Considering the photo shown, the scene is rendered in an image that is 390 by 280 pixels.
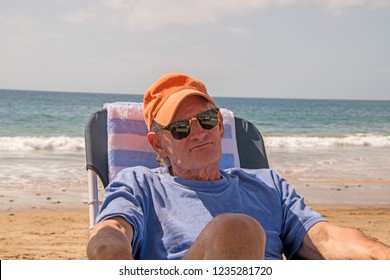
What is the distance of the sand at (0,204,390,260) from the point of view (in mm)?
5523

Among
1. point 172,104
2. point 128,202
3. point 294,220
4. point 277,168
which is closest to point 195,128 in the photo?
point 172,104

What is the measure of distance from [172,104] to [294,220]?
753 mm

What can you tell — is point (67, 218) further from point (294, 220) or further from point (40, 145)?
point (40, 145)

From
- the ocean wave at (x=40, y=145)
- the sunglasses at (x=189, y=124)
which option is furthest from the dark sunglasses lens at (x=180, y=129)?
the ocean wave at (x=40, y=145)

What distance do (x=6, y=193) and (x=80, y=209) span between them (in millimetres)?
1335

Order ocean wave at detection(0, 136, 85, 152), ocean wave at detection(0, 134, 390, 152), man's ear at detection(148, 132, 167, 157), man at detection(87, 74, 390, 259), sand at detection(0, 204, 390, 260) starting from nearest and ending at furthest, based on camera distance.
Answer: man at detection(87, 74, 390, 259), man's ear at detection(148, 132, 167, 157), sand at detection(0, 204, 390, 260), ocean wave at detection(0, 136, 85, 152), ocean wave at detection(0, 134, 390, 152)

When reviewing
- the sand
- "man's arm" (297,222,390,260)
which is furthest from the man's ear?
the sand

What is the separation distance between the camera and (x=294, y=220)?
284 centimetres

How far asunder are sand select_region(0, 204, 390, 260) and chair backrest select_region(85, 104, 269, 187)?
6.38 feet

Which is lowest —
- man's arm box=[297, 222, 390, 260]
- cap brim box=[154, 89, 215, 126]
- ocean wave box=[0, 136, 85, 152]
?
man's arm box=[297, 222, 390, 260]

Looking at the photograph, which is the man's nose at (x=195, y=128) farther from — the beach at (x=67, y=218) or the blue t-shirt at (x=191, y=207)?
the beach at (x=67, y=218)

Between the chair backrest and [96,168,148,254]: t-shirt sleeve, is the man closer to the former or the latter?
[96,168,148,254]: t-shirt sleeve

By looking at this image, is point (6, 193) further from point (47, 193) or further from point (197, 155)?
point (197, 155)

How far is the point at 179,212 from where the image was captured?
270cm
